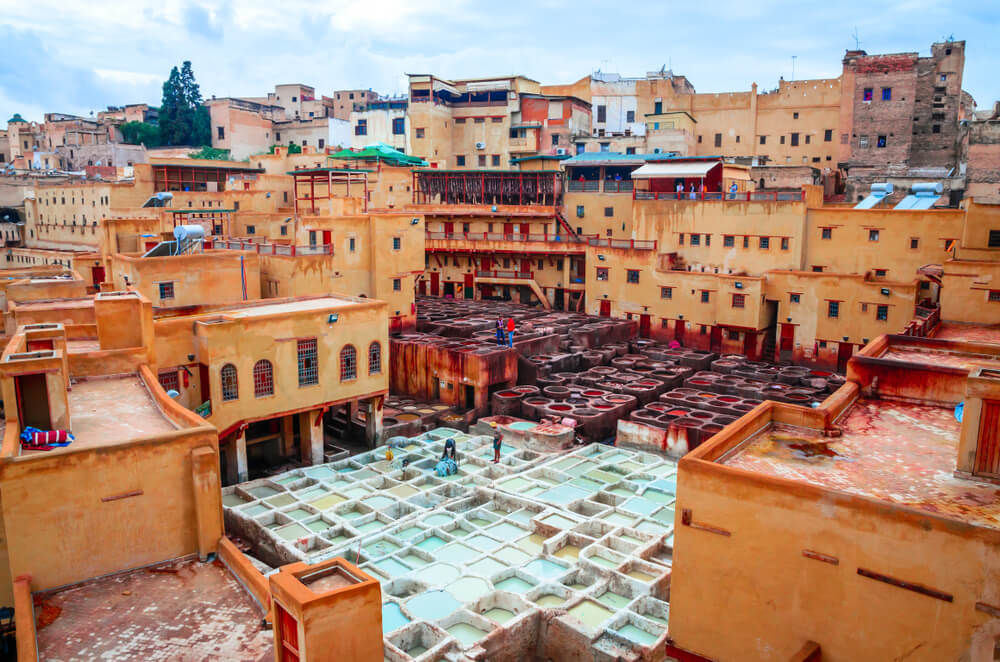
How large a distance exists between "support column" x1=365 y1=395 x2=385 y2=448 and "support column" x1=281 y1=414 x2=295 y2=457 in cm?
288

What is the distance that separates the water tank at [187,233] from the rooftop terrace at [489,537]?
12462 mm

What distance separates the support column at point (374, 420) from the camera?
2906 cm

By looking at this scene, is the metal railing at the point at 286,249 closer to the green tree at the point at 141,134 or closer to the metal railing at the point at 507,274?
the metal railing at the point at 507,274

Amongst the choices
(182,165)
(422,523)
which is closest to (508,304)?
(182,165)

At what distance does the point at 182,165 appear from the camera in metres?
54.0

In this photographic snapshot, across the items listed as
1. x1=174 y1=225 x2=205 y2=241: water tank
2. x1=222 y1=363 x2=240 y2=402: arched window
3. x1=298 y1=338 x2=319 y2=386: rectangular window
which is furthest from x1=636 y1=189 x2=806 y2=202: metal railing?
x1=222 y1=363 x2=240 y2=402: arched window

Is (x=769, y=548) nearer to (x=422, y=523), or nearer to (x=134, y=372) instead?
(x=422, y=523)

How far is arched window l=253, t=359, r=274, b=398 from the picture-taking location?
985 inches

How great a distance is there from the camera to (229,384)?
80.3 ft

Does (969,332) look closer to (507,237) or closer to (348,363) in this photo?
(348,363)

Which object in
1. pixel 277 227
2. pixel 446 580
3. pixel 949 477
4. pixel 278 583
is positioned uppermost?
pixel 277 227

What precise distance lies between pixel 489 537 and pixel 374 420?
Result: 9.09 meters

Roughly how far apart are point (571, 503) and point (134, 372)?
13.4m

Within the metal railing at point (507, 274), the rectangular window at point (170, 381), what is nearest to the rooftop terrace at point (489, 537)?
the rectangular window at point (170, 381)
